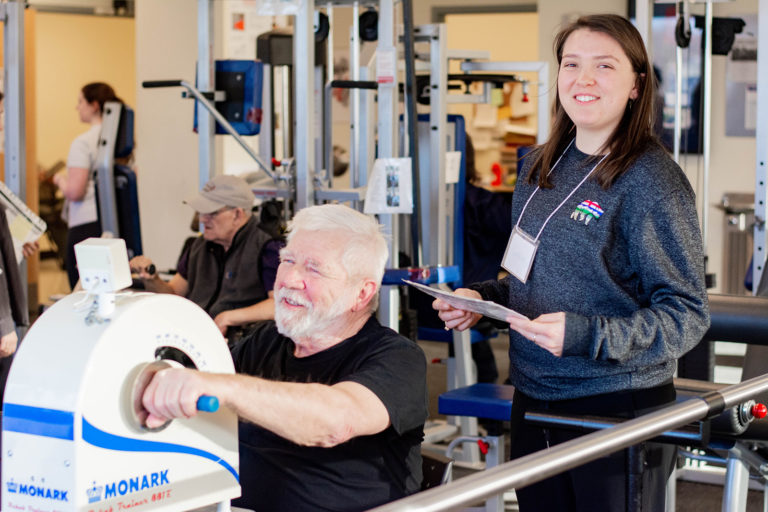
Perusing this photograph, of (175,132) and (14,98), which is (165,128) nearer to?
(175,132)

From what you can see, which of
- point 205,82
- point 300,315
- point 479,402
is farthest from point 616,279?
point 205,82

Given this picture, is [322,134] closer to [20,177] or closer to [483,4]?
[20,177]

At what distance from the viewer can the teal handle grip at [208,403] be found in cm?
132

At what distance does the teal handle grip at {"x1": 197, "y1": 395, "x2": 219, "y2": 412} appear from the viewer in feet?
4.33

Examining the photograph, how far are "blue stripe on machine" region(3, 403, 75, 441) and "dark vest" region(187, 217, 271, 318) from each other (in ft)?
8.73

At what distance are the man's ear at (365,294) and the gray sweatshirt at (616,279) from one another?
0.93ft

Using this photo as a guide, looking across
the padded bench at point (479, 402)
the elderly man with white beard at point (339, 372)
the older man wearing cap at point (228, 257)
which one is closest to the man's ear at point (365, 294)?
the elderly man with white beard at point (339, 372)

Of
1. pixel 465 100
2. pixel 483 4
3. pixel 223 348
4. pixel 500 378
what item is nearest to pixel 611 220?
pixel 223 348

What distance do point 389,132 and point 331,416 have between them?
8.43 ft

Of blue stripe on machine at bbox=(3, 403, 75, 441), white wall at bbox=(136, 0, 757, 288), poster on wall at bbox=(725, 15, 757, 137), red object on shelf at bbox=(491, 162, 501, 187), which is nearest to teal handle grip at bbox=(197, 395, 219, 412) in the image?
blue stripe on machine at bbox=(3, 403, 75, 441)

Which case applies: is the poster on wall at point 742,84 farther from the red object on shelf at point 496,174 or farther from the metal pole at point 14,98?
the metal pole at point 14,98

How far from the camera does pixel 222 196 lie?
4.02 meters

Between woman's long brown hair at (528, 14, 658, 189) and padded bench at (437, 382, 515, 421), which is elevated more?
woman's long brown hair at (528, 14, 658, 189)

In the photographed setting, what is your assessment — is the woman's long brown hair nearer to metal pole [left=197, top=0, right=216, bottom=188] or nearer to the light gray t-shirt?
metal pole [left=197, top=0, right=216, bottom=188]
